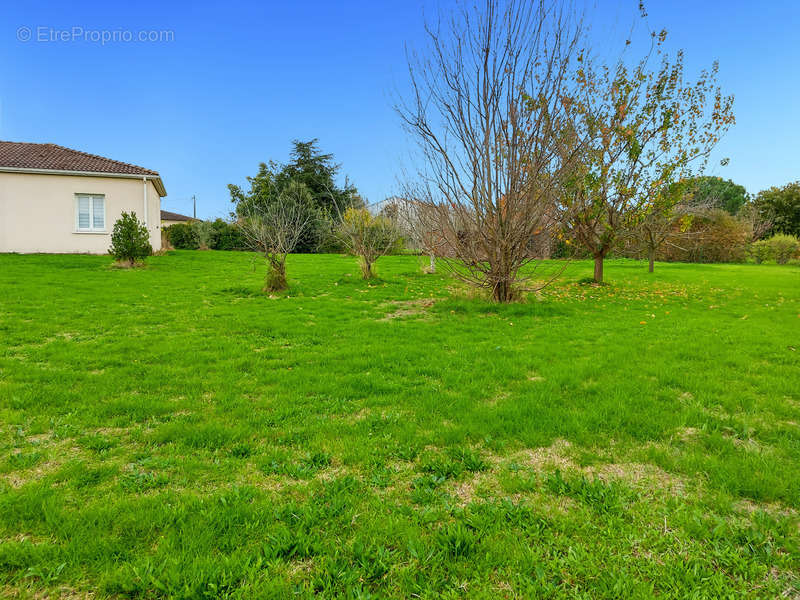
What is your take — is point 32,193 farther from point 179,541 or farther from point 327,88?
point 179,541

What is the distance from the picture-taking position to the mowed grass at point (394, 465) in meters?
1.73

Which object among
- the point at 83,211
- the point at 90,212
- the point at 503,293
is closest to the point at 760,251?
the point at 503,293

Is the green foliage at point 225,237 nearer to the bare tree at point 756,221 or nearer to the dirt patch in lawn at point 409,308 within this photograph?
the dirt patch in lawn at point 409,308

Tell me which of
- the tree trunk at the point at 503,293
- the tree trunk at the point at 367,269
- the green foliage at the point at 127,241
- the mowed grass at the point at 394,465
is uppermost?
the green foliage at the point at 127,241

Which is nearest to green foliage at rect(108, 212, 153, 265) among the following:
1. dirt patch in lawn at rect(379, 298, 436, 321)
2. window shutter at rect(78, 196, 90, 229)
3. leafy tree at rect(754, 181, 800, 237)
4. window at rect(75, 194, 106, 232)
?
window at rect(75, 194, 106, 232)

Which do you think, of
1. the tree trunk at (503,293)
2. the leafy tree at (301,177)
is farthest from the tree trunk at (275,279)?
the leafy tree at (301,177)

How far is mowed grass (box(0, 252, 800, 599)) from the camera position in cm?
173

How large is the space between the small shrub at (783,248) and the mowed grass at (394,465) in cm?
3582

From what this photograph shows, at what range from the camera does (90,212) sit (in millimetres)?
17531

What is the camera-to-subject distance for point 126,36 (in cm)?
1322

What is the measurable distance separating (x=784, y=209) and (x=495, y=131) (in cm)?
4478

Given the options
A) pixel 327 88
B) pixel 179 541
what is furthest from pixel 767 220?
pixel 179 541

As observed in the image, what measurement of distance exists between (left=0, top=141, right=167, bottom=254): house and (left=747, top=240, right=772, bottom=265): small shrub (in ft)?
144

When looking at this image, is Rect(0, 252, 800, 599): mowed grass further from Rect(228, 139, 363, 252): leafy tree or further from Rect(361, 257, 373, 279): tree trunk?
Rect(228, 139, 363, 252): leafy tree
